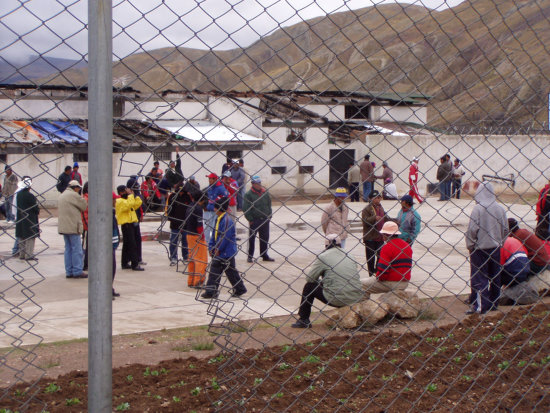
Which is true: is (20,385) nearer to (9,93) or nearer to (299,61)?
(9,93)

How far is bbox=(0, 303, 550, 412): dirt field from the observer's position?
13.3 feet

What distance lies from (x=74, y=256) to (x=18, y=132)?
9494 mm

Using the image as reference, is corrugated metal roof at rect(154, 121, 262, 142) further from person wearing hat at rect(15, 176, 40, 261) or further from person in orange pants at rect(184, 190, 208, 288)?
person wearing hat at rect(15, 176, 40, 261)

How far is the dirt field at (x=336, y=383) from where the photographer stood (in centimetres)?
404

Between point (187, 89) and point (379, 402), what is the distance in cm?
284

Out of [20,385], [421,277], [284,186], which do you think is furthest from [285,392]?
[284,186]

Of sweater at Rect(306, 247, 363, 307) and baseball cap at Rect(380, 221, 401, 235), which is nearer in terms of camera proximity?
sweater at Rect(306, 247, 363, 307)

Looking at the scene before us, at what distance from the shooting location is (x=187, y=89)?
7.11 feet

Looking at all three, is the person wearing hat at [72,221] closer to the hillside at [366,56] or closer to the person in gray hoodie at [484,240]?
the person in gray hoodie at [484,240]

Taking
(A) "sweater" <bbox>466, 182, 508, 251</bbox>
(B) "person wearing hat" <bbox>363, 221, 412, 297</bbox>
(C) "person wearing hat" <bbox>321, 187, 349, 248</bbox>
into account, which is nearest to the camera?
(C) "person wearing hat" <bbox>321, 187, 349, 248</bbox>

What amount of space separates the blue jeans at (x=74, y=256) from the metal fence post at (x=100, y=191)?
378 inches

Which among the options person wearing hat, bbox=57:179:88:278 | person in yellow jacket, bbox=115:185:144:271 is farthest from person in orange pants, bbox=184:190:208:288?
person wearing hat, bbox=57:179:88:278

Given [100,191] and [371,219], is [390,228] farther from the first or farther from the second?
[100,191]

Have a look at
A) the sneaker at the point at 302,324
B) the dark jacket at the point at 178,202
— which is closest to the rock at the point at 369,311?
the sneaker at the point at 302,324
